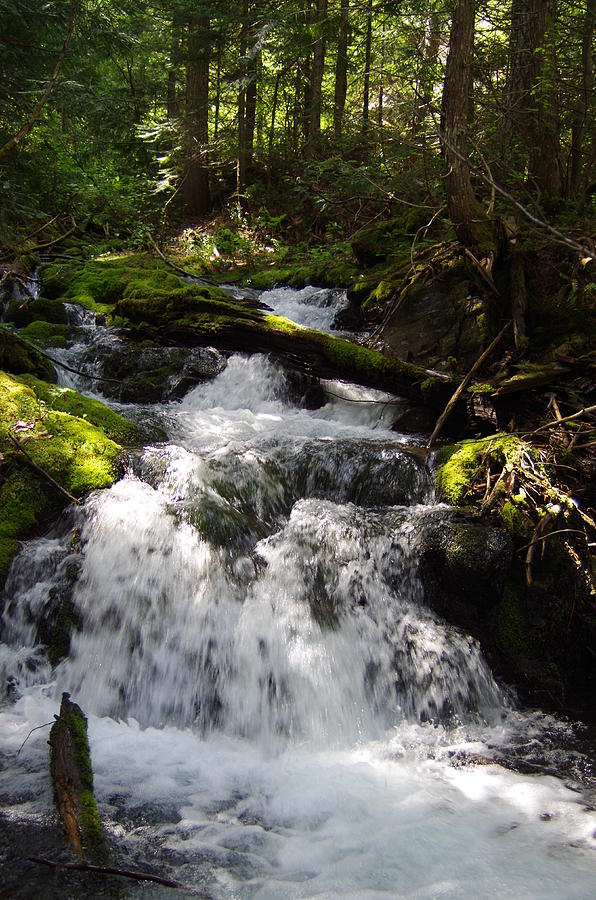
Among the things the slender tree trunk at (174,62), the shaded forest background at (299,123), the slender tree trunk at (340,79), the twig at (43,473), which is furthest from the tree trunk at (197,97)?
the twig at (43,473)

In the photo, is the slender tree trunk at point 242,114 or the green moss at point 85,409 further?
the slender tree trunk at point 242,114

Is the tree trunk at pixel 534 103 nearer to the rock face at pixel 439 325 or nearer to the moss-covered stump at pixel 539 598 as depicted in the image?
the rock face at pixel 439 325

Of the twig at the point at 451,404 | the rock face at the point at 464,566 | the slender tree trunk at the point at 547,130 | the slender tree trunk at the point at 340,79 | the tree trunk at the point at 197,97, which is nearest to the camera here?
the rock face at the point at 464,566

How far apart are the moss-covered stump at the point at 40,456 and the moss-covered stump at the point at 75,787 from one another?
1.63 metres

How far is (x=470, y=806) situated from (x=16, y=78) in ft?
33.5

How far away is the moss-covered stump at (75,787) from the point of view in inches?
109

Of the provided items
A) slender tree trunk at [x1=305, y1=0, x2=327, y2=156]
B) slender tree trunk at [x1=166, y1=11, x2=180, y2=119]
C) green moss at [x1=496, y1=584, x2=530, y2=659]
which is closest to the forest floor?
green moss at [x1=496, y1=584, x2=530, y2=659]

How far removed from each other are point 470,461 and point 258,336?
337cm

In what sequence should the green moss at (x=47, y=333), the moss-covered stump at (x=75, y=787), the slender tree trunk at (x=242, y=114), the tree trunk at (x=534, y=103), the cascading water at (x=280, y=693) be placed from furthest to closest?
1. the slender tree trunk at (x=242, y=114)
2. the green moss at (x=47, y=333)
3. the tree trunk at (x=534, y=103)
4. the cascading water at (x=280, y=693)
5. the moss-covered stump at (x=75, y=787)

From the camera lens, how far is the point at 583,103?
8.59m

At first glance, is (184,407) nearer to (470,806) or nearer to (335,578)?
(335,578)

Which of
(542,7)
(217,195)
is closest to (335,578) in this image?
(542,7)

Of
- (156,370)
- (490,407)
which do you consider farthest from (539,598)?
(156,370)

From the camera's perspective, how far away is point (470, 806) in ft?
11.0
